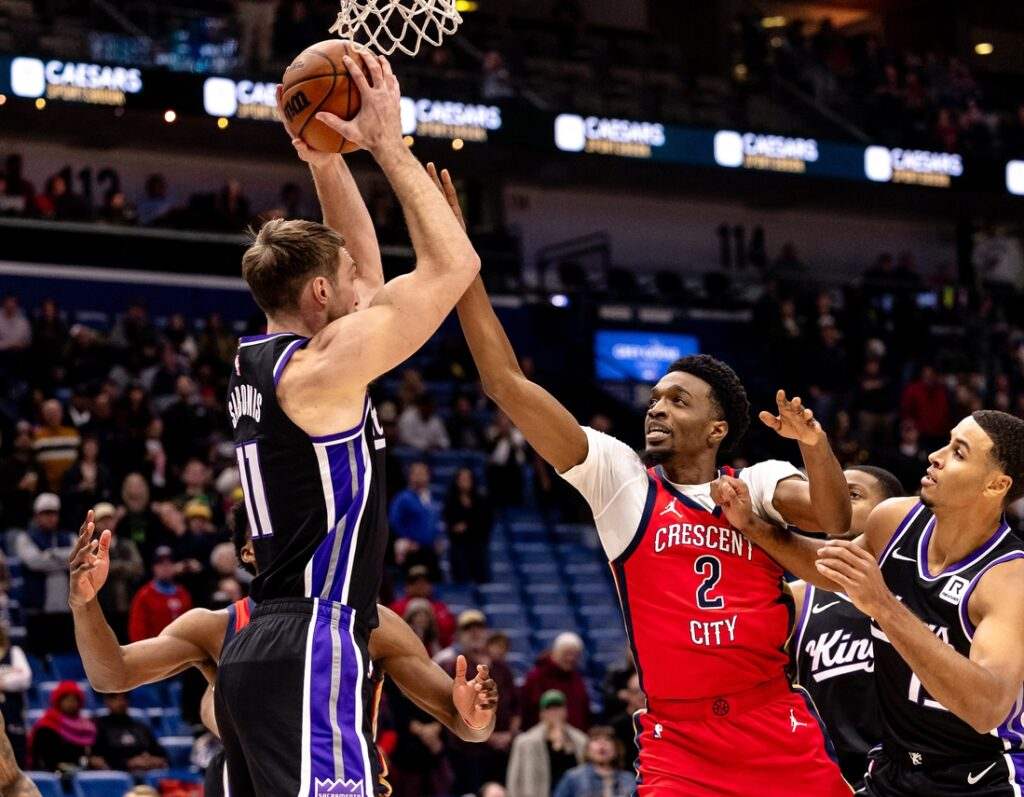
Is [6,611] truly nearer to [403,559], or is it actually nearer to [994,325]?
[403,559]

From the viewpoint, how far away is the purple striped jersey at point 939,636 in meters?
5.26

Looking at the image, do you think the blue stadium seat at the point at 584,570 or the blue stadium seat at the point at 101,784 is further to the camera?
the blue stadium seat at the point at 584,570

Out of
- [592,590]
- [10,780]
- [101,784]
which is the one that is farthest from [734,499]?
[592,590]

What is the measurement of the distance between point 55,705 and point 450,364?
31.9 ft

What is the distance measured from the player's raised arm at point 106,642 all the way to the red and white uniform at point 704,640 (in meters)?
1.42

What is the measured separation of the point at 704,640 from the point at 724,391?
2.94ft

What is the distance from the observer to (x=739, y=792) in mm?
5430

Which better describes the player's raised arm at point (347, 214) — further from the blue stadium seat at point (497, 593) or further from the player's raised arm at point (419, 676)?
the blue stadium seat at point (497, 593)

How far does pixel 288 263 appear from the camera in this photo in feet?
15.5

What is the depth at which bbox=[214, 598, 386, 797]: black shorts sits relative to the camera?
4.42 metres

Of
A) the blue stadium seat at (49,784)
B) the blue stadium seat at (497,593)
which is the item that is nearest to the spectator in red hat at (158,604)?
the blue stadium seat at (49,784)

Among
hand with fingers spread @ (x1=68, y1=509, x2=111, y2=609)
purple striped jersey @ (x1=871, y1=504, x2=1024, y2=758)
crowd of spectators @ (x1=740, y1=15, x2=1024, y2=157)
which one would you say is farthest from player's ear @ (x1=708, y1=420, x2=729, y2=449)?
crowd of spectators @ (x1=740, y1=15, x2=1024, y2=157)

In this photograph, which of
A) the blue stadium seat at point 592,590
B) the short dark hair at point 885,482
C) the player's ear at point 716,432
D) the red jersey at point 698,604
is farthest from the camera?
the blue stadium seat at point 592,590

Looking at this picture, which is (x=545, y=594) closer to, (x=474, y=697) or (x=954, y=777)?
(x=954, y=777)
